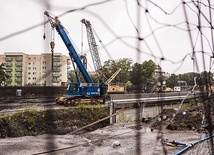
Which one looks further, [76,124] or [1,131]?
[76,124]

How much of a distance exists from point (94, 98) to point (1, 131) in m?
5.94

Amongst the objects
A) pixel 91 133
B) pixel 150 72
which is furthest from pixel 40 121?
pixel 150 72

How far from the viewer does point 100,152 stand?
4.65 m

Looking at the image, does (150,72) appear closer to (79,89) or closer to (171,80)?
(171,80)

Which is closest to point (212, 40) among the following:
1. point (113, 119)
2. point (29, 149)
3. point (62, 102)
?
point (29, 149)

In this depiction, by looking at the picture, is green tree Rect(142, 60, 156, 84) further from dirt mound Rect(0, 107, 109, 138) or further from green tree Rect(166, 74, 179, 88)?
dirt mound Rect(0, 107, 109, 138)

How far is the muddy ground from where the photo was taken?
106 inches

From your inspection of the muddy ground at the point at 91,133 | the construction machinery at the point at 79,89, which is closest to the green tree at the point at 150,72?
the muddy ground at the point at 91,133

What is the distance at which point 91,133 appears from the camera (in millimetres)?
7508

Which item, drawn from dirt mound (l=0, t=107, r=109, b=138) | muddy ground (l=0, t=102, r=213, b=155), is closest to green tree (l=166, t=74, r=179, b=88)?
muddy ground (l=0, t=102, r=213, b=155)

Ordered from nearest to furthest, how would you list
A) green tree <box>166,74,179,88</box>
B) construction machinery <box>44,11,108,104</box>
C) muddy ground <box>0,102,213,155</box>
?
green tree <box>166,74,179,88</box> → muddy ground <box>0,102,213,155</box> → construction machinery <box>44,11,108,104</box>

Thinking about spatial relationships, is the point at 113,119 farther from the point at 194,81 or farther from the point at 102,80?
the point at 194,81

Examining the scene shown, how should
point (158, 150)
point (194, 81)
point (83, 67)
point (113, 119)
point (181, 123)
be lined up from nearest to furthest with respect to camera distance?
point (194, 81), point (158, 150), point (181, 123), point (113, 119), point (83, 67)

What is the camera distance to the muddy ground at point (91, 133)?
106 inches
